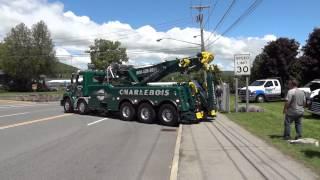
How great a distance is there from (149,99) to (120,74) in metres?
3.63

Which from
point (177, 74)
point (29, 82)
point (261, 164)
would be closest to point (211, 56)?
point (177, 74)

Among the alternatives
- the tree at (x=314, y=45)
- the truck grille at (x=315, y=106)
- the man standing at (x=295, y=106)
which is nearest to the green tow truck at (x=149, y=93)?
the truck grille at (x=315, y=106)

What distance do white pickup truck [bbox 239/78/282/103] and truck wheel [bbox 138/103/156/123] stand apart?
19.5 meters

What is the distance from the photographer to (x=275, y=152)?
39.8 feet

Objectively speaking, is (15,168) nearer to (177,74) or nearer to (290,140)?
(290,140)

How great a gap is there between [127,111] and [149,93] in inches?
73.8

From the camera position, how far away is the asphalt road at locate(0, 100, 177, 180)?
992cm

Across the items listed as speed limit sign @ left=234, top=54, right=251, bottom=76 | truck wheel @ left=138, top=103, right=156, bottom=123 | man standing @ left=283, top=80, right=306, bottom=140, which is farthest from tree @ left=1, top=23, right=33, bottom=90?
man standing @ left=283, top=80, right=306, bottom=140

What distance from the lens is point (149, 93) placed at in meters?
22.4

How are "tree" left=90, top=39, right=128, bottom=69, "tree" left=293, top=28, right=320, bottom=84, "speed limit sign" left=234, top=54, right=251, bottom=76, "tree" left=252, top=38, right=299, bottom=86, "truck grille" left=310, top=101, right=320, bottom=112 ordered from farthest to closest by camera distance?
"tree" left=90, top=39, right=128, bottom=69 < "tree" left=252, top=38, right=299, bottom=86 < "tree" left=293, top=28, right=320, bottom=84 < "speed limit sign" left=234, top=54, right=251, bottom=76 < "truck grille" left=310, top=101, right=320, bottom=112

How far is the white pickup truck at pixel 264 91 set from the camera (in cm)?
4078

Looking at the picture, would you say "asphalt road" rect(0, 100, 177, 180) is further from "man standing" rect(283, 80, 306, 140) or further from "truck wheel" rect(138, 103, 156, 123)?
"man standing" rect(283, 80, 306, 140)

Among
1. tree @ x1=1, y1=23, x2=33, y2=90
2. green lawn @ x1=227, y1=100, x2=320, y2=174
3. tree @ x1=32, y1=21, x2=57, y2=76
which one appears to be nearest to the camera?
green lawn @ x1=227, y1=100, x2=320, y2=174

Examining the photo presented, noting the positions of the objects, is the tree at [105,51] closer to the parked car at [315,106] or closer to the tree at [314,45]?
the tree at [314,45]
